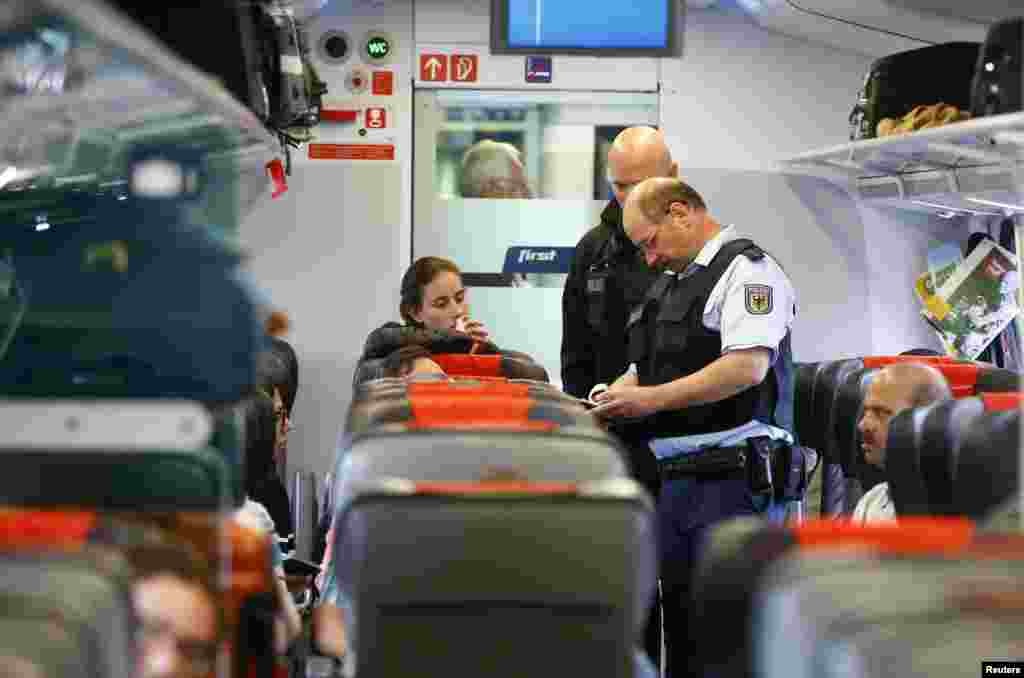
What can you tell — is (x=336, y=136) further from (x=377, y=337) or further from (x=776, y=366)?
(x=776, y=366)

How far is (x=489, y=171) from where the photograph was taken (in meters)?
7.97

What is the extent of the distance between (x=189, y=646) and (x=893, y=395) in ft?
7.46

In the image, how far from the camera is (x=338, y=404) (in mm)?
7805

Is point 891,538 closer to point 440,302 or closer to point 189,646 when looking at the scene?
point 189,646

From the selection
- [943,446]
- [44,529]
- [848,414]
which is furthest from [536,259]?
[44,529]

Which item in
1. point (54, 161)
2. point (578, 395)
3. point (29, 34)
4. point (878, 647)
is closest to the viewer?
point (878, 647)

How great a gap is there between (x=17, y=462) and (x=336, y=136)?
5551 millimetres

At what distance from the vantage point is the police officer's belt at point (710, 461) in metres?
4.70

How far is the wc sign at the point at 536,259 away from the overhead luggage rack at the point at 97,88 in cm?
465

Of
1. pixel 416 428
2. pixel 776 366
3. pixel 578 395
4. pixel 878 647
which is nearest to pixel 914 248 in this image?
pixel 578 395

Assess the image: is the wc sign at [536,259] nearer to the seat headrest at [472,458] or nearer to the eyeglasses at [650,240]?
the eyeglasses at [650,240]

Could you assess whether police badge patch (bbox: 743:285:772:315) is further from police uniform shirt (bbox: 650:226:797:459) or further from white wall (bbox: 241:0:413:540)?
white wall (bbox: 241:0:413:540)

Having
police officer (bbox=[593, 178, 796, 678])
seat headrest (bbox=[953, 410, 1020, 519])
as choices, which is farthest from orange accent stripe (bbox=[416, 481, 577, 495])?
police officer (bbox=[593, 178, 796, 678])

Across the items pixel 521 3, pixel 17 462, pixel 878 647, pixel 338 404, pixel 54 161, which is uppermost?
pixel 521 3
